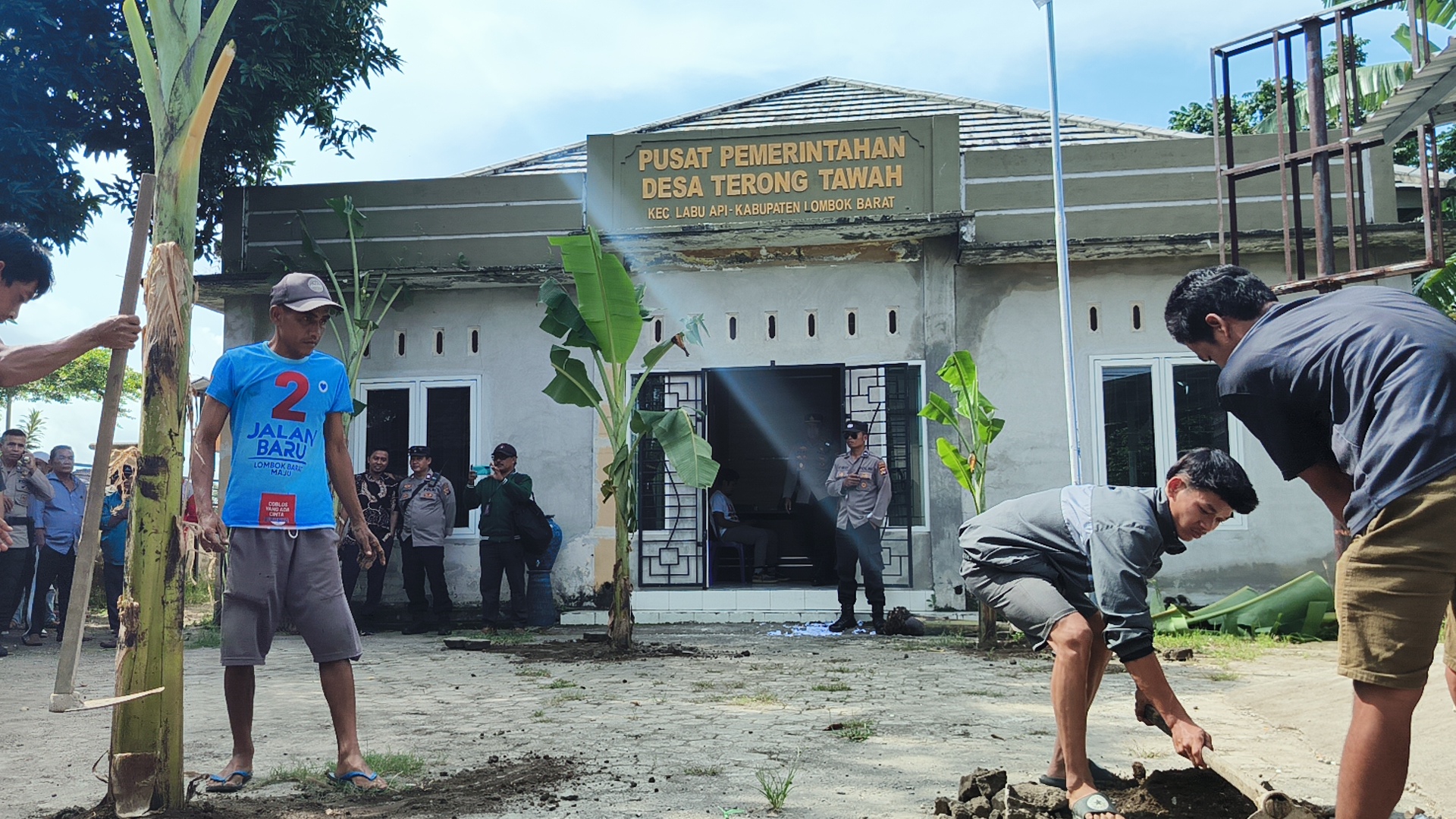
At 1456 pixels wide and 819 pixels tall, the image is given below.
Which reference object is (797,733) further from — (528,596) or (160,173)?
(528,596)

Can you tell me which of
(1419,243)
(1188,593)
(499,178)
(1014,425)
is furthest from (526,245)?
(1419,243)

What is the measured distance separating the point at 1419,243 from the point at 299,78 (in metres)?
11.7

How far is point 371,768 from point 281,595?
2.57 feet

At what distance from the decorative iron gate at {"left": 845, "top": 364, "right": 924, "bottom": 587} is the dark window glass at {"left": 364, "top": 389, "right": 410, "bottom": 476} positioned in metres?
4.88

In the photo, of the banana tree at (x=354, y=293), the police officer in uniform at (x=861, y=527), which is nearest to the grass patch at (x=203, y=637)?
the banana tree at (x=354, y=293)

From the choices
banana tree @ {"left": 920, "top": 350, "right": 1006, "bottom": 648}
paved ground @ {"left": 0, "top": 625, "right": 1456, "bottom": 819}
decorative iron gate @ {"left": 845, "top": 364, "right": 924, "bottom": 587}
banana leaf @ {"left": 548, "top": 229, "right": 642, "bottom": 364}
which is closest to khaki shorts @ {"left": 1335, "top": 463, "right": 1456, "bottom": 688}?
paved ground @ {"left": 0, "top": 625, "right": 1456, "bottom": 819}

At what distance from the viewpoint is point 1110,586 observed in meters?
3.46

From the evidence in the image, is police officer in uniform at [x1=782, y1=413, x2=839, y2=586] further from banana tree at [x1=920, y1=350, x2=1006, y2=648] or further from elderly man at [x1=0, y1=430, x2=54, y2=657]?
elderly man at [x1=0, y1=430, x2=54, y2=657]

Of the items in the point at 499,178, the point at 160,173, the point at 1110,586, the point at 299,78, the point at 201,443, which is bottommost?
the point at 1110,586

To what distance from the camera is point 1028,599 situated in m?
3.80

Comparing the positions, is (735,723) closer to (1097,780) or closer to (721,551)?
(1097,780)

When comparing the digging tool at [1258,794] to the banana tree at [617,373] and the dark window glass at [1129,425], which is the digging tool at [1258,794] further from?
the dark window glass at [1129,425]

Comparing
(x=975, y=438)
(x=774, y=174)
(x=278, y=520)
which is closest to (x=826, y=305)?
(x=774, y=174)

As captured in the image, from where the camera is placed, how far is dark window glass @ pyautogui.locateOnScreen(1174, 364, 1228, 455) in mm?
10992
